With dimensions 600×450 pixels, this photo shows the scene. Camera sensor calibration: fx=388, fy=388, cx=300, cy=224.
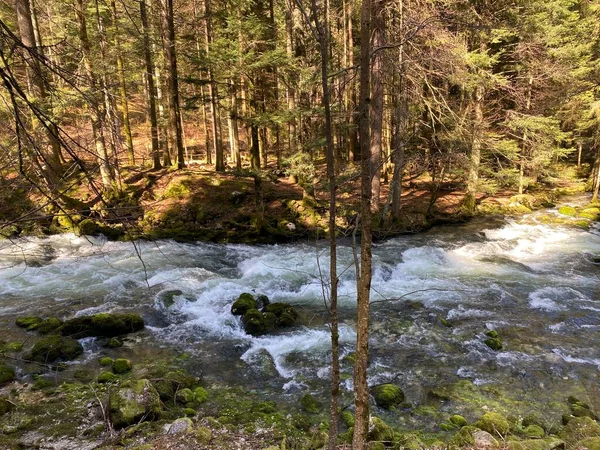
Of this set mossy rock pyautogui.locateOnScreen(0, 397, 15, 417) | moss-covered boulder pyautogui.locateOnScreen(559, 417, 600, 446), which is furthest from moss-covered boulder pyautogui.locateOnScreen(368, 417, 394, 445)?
mossy rock pyautogui.locateOnScreen(0, 397, 15, 417)

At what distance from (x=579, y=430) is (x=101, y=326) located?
27.7 feet

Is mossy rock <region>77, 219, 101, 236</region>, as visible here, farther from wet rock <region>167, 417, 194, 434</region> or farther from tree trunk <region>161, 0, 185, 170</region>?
wet rock <region>167, 417, 194, 434</region>

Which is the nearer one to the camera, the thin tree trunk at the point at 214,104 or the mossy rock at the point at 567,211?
the thin tree trunk at the point at 214,104

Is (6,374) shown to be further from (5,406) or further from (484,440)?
(484,440)

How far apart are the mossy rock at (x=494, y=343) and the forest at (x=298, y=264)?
3cm

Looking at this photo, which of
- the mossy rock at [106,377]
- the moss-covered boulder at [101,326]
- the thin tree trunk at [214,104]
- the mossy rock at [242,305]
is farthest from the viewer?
the thin tree trunk at [214,104]

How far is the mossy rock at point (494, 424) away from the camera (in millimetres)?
5270

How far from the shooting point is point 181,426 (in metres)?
5.12

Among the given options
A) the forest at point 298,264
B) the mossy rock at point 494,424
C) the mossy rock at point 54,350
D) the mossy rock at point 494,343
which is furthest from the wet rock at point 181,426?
the mossy rock at point 494,343

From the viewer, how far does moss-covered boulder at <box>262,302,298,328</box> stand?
8852 millimetres

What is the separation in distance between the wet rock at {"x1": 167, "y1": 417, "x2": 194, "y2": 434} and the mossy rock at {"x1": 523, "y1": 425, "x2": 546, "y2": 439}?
455cm

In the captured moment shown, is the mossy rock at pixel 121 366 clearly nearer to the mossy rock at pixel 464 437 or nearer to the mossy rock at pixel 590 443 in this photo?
the mossy rock at pixel 464 437

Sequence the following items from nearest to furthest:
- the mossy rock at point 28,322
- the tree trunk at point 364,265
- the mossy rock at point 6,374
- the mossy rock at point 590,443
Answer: the tree trunk at point 364,265
the mossy rock at point 590,443
the mossy rock at point 6,374
the mossy rock at point 28,322

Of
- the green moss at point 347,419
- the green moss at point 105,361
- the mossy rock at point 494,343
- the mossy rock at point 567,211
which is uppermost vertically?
the mossy rock at point 567,211
